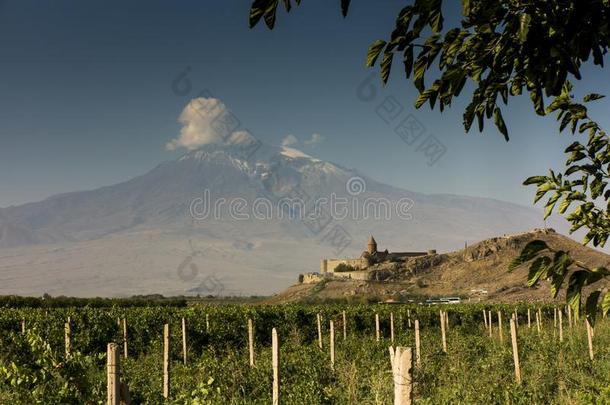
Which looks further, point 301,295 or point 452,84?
point 301,295

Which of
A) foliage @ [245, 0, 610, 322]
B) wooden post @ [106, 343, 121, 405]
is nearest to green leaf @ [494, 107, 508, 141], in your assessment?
foliage @ [245, 0, 610, 322]

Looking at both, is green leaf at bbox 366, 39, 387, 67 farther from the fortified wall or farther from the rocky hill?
the fortified wall

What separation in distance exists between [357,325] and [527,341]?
49.4ft

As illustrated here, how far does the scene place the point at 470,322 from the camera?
4025 centimetres

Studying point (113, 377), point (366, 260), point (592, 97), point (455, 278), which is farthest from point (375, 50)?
point (366, 260)

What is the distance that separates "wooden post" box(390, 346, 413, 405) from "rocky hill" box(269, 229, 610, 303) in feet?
280

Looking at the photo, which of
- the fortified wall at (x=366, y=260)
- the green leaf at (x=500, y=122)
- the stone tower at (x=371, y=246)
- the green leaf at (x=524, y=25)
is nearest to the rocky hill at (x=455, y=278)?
the fortified wall at (x=366, y=260)

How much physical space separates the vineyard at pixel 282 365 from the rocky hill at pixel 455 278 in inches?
2360

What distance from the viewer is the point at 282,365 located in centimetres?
1655

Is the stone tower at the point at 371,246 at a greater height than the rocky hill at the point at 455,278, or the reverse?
the stone tower at the point at 371,246

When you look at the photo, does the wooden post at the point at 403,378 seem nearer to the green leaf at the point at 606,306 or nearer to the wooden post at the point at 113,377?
the green leaf at the point at 606,306

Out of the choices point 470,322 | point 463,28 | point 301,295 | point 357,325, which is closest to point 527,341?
point 357,325

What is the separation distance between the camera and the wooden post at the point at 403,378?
435 cm

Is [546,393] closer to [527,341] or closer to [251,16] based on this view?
[527,341]
